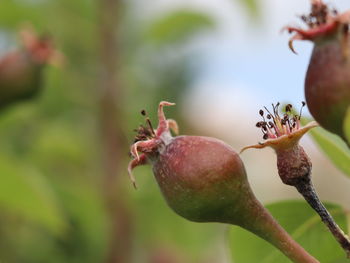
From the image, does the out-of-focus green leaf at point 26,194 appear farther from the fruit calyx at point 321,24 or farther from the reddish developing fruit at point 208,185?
the fruit calyx at point 321,24

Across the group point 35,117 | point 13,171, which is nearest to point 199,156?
point 13,171

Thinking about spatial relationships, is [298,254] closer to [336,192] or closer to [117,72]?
[117,72]

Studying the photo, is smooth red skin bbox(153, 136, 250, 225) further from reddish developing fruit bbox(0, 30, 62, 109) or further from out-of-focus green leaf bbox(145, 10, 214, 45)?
out-of-focus green leaf bbox(145, 10, 214, 45)

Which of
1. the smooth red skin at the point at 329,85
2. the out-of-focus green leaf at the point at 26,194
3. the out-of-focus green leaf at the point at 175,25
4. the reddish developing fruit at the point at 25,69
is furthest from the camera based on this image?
the out-of-focus green leaf at the point at 175,25

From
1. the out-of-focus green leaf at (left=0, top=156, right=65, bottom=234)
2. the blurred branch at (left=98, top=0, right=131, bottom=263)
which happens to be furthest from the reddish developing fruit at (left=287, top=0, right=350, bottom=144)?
the blurred branch at (left=98, top=0, right=131, bottom=263)

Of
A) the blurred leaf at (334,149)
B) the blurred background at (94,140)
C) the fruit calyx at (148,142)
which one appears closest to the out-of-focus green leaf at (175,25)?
the blurred background at (94,140)

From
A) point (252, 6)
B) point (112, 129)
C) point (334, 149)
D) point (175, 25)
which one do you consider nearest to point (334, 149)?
point (334, 149)
